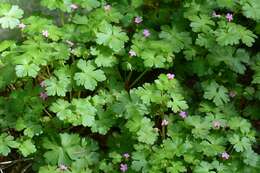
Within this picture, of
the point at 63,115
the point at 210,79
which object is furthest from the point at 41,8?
the point at 210,79

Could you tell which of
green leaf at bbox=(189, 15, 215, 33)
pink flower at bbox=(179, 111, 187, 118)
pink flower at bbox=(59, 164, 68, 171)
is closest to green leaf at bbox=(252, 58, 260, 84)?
green leaf at bbox=(189, 15, 215, 33)

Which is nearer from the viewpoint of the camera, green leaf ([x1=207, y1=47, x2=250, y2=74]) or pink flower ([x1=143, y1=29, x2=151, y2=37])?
green leaf ([x1=207, y1=47, x2=250, y2=74])

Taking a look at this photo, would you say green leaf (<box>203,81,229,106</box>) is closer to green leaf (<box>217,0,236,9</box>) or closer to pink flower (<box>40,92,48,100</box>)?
green leaf (<box>217,0,236,9</box>)

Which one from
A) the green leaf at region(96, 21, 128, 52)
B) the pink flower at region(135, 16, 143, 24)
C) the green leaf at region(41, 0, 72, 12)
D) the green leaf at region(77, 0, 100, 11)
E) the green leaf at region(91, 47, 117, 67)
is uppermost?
the green leaf at region(41, 0, 72, 12)

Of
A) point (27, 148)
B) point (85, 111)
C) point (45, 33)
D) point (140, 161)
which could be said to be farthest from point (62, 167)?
point (45, 33)

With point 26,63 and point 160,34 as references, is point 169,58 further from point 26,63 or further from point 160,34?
point 26,63

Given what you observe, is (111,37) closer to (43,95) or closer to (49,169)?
(43,95)

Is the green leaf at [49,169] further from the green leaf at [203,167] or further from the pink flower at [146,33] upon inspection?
the pink flower at [146,33]
